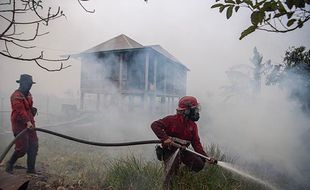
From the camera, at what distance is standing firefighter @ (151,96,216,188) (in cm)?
370

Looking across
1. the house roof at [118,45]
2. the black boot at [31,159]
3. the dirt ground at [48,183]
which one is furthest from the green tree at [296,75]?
the black boot at [31,159]

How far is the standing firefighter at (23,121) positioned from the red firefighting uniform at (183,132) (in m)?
2.30

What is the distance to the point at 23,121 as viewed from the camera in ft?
15.6

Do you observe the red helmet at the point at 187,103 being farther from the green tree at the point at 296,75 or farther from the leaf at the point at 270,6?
the green tree at the point at 296,75

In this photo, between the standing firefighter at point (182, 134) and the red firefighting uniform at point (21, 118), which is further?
the red firefighting uniform at point (21, 118)

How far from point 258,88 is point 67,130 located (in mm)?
12826

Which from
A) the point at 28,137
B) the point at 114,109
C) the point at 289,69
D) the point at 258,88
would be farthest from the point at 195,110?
the point at 258,88

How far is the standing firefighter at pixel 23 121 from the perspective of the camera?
471 cm

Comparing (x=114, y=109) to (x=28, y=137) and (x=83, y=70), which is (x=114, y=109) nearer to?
(x=83, y=70)

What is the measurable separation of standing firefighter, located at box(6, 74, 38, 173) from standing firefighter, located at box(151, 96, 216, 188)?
231cm

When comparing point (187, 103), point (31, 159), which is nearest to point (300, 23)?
point (187, 103)

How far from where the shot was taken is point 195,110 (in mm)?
3824

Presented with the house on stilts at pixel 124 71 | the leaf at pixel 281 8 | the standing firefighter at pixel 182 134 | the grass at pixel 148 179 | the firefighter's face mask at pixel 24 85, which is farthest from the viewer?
the house on stilts at pixel 124 71

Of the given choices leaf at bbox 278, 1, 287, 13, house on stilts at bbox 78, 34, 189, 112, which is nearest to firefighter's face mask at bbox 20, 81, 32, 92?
leaf at bbox 278, 1, 287, 13
